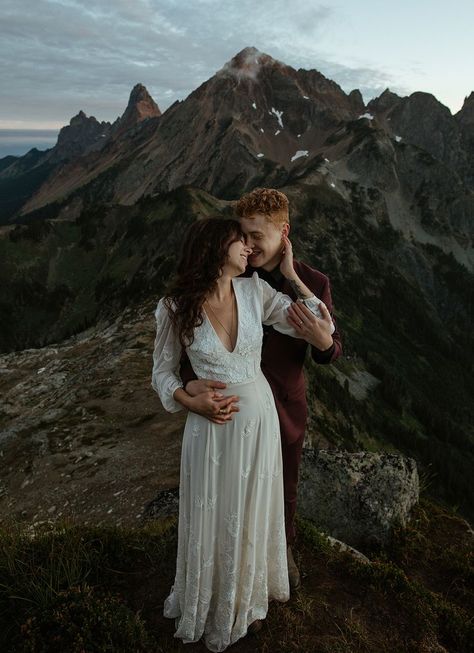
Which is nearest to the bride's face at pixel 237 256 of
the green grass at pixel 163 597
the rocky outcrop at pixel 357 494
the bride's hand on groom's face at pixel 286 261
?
the bride's hand on groom's face at pixel 286 261

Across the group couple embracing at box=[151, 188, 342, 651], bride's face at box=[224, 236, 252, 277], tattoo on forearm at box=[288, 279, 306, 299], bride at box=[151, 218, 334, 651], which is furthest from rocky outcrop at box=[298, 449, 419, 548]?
bride's face at box=[224, 236, 252, 277]

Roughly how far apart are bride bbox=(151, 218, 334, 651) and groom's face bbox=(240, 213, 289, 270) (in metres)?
0.13

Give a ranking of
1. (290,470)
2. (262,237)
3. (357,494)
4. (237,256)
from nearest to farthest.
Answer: (237,256), (262,237), (290,470), (357,494)

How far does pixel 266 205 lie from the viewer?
4375mm

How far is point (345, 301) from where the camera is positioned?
10150 cm

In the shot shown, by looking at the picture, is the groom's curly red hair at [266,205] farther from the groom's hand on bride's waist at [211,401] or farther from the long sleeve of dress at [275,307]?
the groom's hand on bride's waist at [211,401]

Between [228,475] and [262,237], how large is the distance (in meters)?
2.31

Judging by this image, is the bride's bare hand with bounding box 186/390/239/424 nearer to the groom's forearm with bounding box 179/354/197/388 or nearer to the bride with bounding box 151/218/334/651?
the bride with bounding box 151/218/334/651

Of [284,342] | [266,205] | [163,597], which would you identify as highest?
[266,205]

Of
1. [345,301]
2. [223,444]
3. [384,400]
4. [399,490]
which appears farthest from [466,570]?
[345,301]

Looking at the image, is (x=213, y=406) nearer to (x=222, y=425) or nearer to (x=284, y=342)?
(x=222, y=425)

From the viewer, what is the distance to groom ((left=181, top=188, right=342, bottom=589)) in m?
4.36

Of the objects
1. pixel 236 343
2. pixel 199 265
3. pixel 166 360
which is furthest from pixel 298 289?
pixel 166 360

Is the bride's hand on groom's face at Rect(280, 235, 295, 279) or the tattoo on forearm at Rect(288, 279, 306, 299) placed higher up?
the bride's hand on groom's face at Rect(280, 235, 295, 279)
